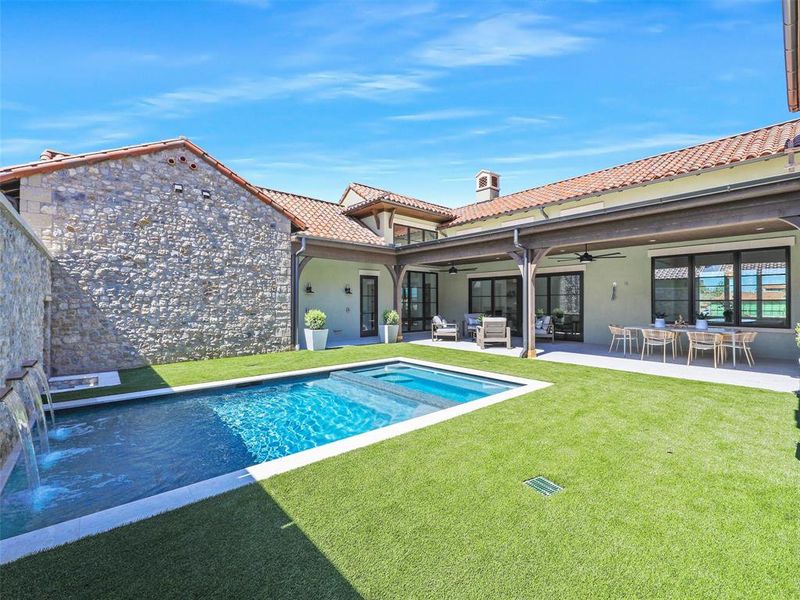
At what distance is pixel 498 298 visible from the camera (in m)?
14.8

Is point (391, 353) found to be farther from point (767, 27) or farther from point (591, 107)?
point (767, 27)

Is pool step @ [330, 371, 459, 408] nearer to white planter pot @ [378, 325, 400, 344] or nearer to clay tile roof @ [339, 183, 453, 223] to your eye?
white planter pot @ [378, 325, 400, 344]

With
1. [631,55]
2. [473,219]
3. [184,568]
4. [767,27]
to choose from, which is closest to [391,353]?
[473,219]

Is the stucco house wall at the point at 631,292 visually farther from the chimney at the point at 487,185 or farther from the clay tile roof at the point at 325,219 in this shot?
the clay tile roof at the point at 325,219

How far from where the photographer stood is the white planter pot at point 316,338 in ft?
35.1

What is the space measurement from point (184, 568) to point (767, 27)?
1102 centimetres

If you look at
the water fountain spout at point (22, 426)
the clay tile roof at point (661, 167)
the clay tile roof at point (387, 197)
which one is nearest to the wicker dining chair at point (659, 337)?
the clay tile roof at point (661, 167)

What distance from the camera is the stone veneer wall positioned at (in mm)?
7598

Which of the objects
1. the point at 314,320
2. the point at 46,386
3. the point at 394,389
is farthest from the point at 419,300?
the point at 46,386

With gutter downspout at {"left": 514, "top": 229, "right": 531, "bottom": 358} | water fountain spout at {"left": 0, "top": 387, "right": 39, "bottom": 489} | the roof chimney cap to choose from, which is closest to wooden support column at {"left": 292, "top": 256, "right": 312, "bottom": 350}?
the roof chimney cap

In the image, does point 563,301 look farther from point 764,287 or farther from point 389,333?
point 389,333

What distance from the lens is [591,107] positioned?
1066 cm

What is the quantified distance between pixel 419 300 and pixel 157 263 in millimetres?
9881

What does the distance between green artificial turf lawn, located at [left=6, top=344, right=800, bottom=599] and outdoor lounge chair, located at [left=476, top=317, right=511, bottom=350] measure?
6700mm
